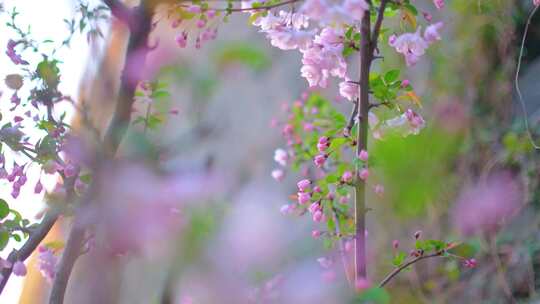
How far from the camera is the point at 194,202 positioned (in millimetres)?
605

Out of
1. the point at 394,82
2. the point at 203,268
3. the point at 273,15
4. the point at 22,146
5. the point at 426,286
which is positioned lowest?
the point at 426,286

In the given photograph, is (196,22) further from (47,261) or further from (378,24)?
(47,261)

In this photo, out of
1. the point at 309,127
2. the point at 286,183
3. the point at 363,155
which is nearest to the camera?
the point at 363,155

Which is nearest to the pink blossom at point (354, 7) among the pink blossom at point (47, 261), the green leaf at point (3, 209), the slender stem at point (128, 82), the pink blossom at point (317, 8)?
the pink blossom at point (317, 8)

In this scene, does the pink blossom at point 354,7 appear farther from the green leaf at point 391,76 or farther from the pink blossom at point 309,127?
the pink blossom at point 309,127

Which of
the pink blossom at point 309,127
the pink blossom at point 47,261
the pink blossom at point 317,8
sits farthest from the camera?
the pink blossom at point 309,127

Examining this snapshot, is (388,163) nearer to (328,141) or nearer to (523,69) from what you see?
(328,141)

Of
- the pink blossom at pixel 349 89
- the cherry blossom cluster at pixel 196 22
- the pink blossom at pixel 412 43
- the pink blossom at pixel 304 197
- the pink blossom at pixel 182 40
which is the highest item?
the cherry blossom cluster at pixel 196 22

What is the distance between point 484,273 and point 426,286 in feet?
0.65

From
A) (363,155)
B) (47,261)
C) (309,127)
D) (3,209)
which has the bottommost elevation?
(47,261)

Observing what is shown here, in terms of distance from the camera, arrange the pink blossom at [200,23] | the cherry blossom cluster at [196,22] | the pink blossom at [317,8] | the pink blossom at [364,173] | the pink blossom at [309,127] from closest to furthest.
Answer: the pink blossom at [317,8]
the pink blossom at [364,173]
the cherry blossom cluster at [196,22]
the pink blossom at [200,23]
the pink blossom at [309,127]

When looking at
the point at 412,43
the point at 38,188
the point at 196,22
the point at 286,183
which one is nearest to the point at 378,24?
the point at 412,43

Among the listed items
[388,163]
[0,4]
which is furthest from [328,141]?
[0,4]

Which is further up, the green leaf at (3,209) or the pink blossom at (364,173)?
the pink blossom at (364,173)
